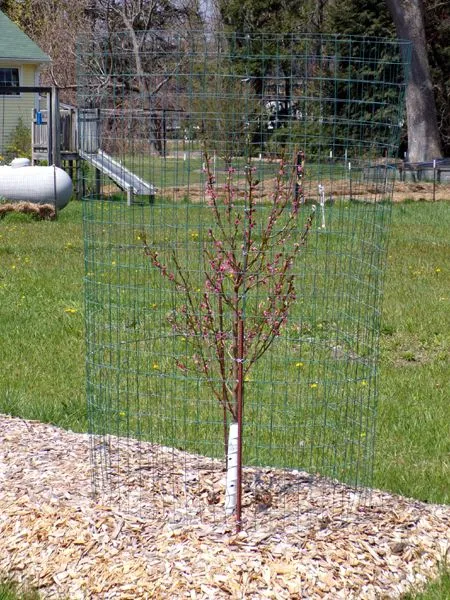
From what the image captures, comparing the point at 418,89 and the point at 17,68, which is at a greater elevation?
the point at 17,68

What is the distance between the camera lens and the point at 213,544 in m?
4.04

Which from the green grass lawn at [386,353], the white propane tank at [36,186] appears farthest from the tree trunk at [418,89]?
the green grass lawn at [386,353]

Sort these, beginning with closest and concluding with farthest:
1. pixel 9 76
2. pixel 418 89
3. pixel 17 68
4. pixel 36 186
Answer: pixel 36 186
pixel 418 89
pixel 17 68
pixel 9 76

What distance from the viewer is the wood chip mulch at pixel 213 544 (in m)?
3.86

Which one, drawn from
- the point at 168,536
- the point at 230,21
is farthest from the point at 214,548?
the point at 230,21

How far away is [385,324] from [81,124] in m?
4.43

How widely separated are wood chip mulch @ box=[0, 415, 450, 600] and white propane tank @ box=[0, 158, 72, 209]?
1302 cm

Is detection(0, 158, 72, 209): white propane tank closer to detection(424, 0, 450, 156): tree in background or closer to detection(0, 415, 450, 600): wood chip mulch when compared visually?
detection(0, 415, 450, 600): wood chip mulch

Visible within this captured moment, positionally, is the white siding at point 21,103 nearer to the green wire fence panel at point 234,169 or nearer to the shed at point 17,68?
the shed at point 17,68

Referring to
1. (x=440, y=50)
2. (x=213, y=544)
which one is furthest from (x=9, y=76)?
(x=213, y=544)

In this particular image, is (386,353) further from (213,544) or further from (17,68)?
(17,68)

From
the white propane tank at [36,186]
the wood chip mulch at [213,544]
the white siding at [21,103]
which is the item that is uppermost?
the white siding at [21,103]

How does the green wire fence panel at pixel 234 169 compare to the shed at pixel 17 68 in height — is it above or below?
below

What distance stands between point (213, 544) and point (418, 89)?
26045mm
